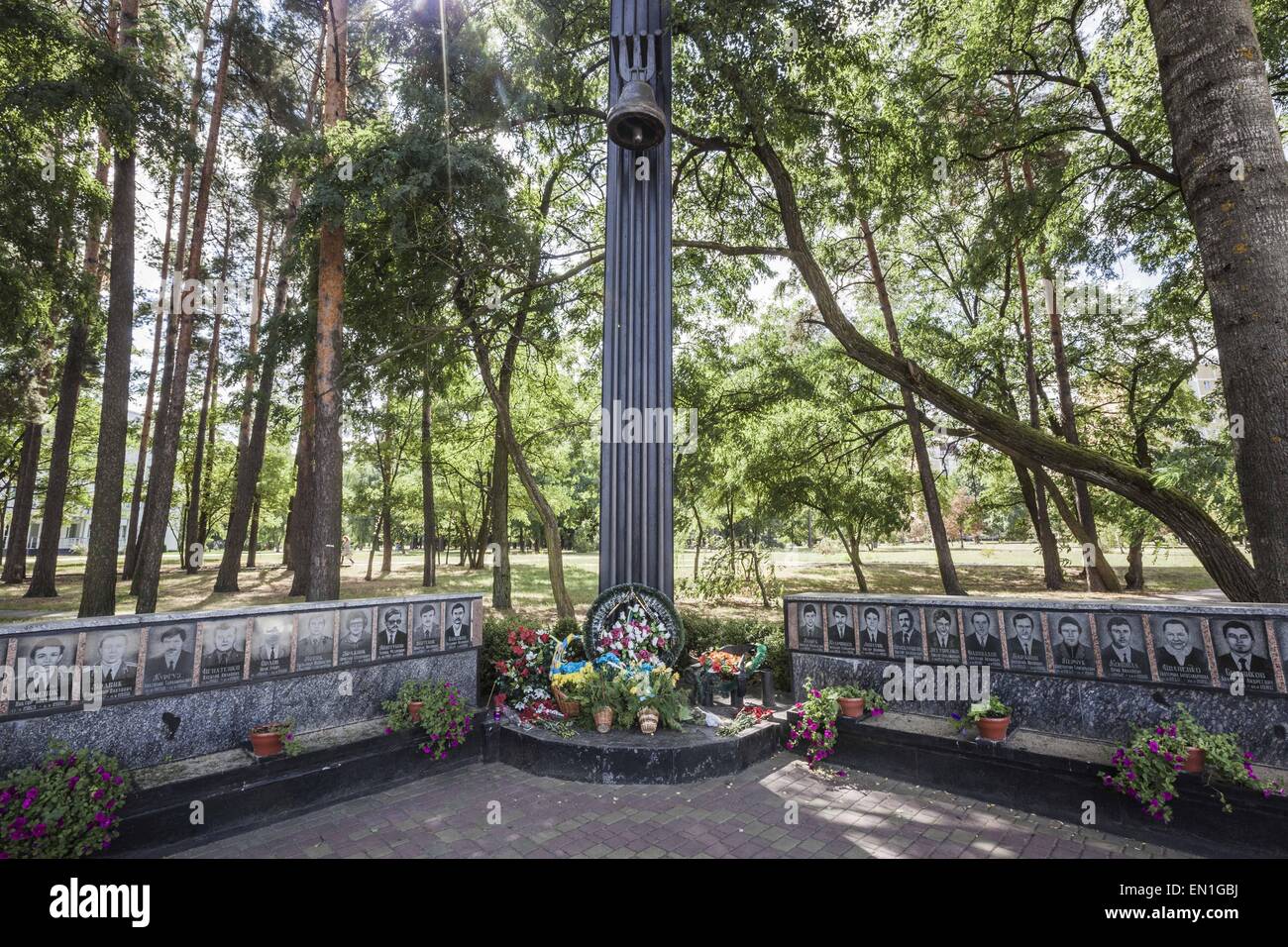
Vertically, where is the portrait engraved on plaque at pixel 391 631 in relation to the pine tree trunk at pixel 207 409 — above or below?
below

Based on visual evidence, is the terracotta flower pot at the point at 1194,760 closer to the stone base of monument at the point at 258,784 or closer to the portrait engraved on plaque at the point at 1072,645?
the portrait engraved on plaque at the point at 1072,645

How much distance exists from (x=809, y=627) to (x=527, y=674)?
347 cm

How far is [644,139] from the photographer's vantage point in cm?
676

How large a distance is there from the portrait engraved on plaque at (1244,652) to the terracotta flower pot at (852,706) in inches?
117

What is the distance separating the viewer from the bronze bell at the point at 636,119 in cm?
630

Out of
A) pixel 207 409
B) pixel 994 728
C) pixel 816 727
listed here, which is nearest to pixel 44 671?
pixel 816 727

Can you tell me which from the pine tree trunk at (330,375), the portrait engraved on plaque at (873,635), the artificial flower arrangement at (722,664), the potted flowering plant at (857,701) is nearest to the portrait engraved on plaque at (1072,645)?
the portrait engraved on plaque at (873,635)

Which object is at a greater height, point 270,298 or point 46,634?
point 270,298

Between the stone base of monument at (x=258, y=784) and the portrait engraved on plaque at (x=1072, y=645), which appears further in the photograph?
the portrait engraved on plaque at (x=1072, y=645)

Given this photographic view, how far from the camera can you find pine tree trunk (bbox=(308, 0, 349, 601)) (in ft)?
32.0

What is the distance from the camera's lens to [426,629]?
6.87m

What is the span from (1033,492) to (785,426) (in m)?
11.5

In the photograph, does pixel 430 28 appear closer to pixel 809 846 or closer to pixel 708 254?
pixel 708 254
